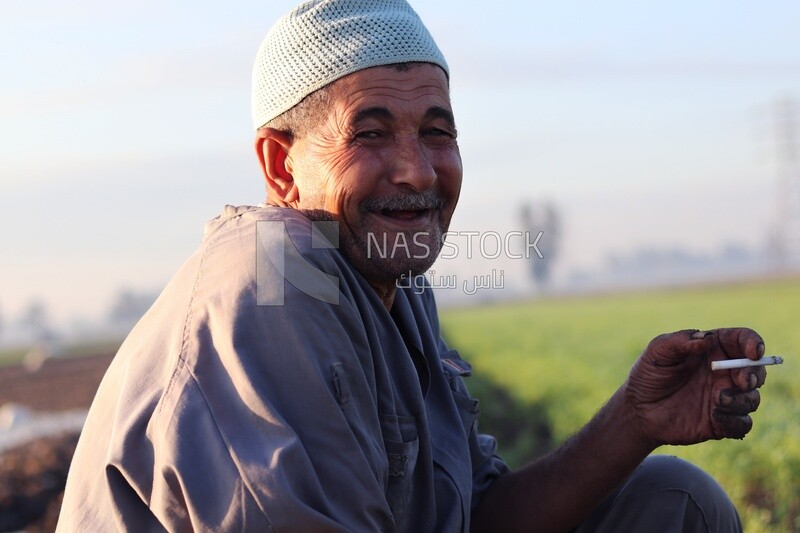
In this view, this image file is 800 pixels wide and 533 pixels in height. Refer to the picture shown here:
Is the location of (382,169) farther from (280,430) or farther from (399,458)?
(280,430)

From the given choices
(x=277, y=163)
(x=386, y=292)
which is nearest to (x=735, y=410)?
(x=386, y=292)

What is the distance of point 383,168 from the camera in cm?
262

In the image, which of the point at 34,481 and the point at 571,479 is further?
the point at 34,481

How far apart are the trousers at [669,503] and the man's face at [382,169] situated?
914 mm

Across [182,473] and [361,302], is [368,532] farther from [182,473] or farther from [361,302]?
[361,302]

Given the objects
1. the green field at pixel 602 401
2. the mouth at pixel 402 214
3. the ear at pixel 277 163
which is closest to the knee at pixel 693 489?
the mouth at pixel 402 214

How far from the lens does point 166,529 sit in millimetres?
2098

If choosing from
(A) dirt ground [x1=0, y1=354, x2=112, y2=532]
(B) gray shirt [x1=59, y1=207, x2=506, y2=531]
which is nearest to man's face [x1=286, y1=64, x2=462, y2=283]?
(B) gray shirt [x1=59, y1=207, x2=506, y2=531]

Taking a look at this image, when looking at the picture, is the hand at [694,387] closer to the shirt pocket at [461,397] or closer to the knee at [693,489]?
the knee at [693,489]

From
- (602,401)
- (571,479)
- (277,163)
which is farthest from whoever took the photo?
(602,401)

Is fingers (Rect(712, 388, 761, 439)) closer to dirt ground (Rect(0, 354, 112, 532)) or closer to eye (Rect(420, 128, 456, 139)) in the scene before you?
eye (Rect(420, 128, 456, 139))

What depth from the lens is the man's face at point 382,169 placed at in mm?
2613

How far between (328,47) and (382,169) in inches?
14.0

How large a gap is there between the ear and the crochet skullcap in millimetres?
51
